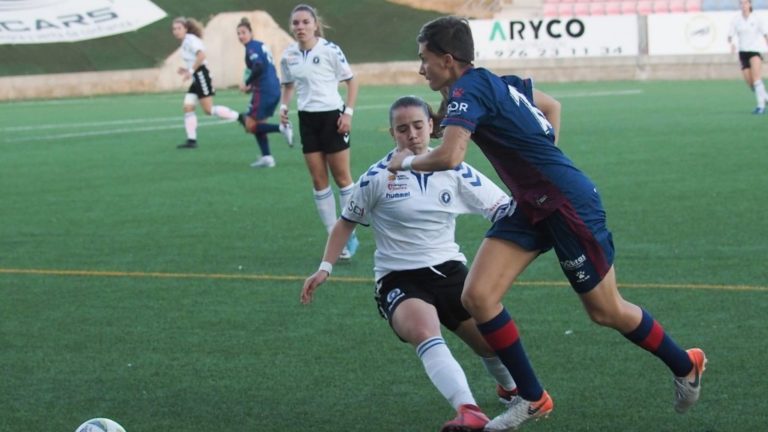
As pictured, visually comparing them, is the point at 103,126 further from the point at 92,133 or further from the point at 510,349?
the point at 510,349

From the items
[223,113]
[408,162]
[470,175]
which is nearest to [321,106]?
[470,175]

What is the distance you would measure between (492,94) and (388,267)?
1057 mm

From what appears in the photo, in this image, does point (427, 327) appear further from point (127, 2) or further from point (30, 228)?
point (127, 2)

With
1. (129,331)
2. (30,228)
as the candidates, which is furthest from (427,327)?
(30,228)

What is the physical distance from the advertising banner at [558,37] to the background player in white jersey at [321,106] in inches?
1067

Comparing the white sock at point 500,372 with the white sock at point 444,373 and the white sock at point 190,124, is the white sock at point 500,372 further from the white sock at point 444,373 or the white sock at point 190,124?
the white sock at point 190,124

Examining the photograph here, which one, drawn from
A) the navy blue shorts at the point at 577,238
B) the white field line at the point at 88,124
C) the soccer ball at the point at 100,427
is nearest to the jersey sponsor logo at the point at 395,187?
the navy blue shorts at the point at 577,238

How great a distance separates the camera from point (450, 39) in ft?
17.5

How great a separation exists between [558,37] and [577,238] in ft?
109

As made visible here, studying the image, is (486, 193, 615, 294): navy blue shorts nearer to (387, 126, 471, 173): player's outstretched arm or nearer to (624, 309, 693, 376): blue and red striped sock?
(624, 309, 693, 376): blue and red striped sock

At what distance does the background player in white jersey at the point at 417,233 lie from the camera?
5.80 meters

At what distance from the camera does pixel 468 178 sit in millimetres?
6184

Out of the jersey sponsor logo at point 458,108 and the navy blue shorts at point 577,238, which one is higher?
the jersey sponsor logo at point 458,108

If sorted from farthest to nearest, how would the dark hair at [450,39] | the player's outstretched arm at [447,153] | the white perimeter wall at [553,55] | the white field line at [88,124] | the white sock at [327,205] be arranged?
the white perimeter wall at [553,55]
the white field line at [88,124]
the white sock at [327,205]
the dark hair at [450,39]
the player's outstretched arm at [447,153]
